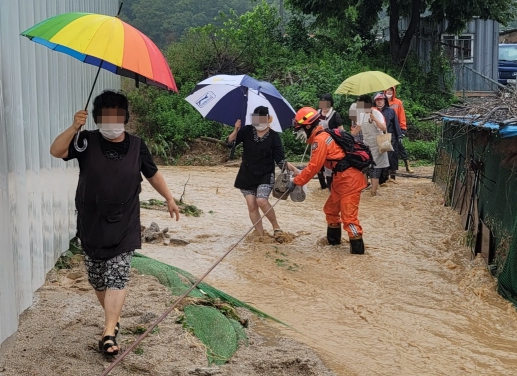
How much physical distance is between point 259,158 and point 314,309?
271cm

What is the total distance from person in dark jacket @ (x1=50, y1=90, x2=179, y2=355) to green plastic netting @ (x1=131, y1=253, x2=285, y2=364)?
2.43ft

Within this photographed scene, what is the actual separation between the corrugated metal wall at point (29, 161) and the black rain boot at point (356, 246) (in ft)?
11.3

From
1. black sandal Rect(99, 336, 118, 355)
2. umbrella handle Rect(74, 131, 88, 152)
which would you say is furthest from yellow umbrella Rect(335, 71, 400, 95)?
black sandal Rect(99, 336, 118, 355)

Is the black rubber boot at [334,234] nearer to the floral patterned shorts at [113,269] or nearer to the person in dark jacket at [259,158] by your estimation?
the person in dark jacket at [259,158]

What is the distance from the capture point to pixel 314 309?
6.26 metres

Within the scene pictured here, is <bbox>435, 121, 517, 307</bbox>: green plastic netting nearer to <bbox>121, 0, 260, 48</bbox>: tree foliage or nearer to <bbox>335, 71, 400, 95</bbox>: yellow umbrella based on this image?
<bbox>335, 71, 400, 95</bbox>: yellow umbrella

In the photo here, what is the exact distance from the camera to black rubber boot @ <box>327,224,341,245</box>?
8.78m

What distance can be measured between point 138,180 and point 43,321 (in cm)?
122

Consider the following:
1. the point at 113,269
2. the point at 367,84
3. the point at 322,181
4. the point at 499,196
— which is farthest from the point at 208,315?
the point at 322,181

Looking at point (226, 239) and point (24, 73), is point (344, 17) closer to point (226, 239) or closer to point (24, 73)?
point (226, 239)

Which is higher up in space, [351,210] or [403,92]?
[403,92]

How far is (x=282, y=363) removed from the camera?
14.8 ft

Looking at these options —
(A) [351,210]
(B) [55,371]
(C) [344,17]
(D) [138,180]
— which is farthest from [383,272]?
(C) [344,17]

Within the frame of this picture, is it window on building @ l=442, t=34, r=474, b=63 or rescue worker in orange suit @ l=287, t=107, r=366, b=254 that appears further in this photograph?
window on building @ l=442, t=34, r=474, b=63
